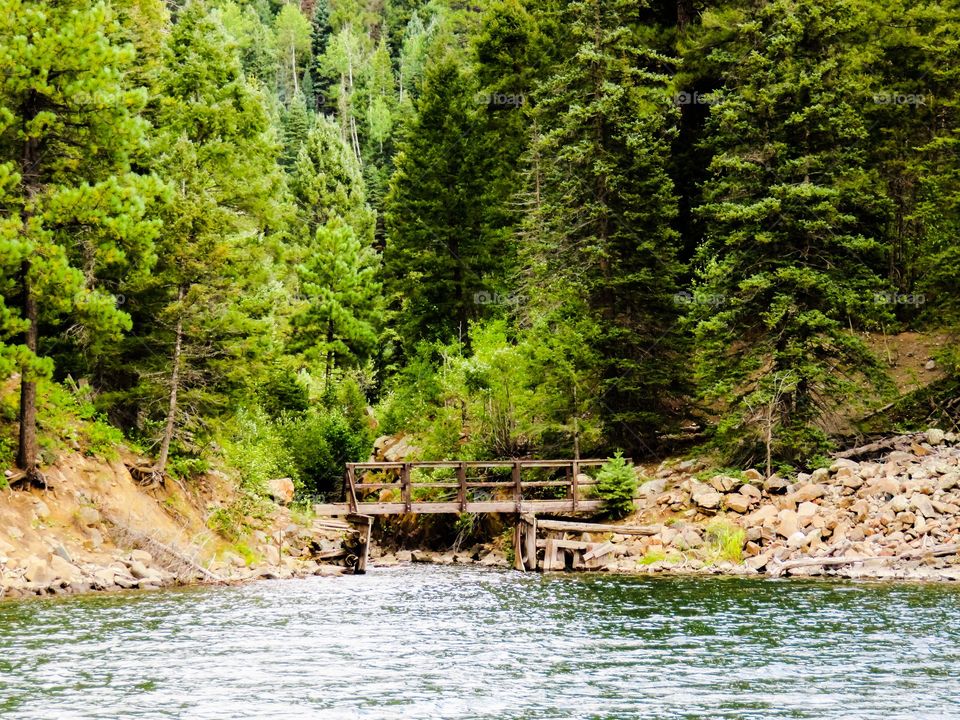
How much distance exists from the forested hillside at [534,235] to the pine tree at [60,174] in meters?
0.07

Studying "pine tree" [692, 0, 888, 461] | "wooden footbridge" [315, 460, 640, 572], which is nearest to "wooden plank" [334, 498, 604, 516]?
"wooden footbridge" [315, 460, 640, 572]

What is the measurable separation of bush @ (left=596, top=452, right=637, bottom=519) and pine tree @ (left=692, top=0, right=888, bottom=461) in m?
3.07

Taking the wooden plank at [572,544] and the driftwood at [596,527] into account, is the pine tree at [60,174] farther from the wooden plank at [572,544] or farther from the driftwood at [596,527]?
the wooden plank at [572,544]

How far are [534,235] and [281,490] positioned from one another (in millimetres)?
12564

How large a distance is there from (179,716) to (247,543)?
18.8 m

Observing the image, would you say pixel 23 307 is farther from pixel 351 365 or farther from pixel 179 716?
pixel 351 365

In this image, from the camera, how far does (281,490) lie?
37.1m

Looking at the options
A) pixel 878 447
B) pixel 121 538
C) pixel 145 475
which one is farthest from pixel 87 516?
pixel 878 447

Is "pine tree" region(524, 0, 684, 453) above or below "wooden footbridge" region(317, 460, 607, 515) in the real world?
above

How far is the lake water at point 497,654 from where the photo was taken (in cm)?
1320

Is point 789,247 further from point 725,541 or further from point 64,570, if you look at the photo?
point 64,570

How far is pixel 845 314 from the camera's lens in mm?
31484

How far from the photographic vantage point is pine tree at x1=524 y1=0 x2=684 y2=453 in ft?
113

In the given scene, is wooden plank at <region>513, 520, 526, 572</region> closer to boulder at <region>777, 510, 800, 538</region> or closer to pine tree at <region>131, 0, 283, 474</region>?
boulder at <region>777, 510, 800, 538</region>
